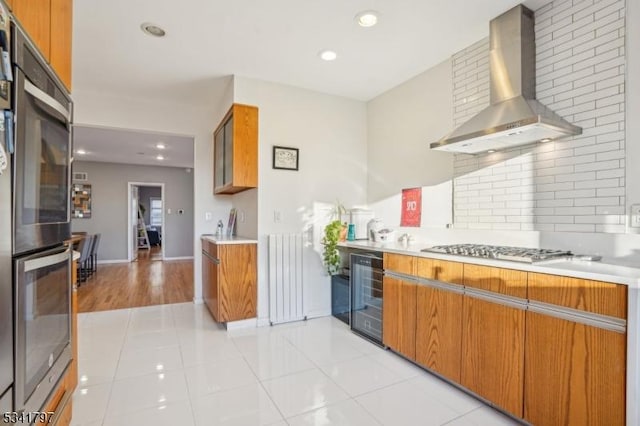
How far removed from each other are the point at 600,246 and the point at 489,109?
1106 mm

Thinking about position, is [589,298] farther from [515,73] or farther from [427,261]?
[515,73]

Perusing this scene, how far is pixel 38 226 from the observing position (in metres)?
1.14

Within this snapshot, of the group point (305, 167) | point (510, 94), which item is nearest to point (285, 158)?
point (305, 167)

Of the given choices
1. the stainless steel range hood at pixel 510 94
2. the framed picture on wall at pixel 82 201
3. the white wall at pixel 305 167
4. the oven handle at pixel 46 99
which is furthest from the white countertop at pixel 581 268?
the framed picture on wall at pixel 82 201

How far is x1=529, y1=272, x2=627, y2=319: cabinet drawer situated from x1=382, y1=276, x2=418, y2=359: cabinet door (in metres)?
0.89

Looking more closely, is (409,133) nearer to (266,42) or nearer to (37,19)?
(266,42)

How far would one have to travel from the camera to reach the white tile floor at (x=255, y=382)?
186 centimetres

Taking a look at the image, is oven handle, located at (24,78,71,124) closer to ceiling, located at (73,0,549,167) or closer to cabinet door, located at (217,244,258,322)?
ceiling, located at (73,0,549,167)

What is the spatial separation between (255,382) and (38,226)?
1652mm

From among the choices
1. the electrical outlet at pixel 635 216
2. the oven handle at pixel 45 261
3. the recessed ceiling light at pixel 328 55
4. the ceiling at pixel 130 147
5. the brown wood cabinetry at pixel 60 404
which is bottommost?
the brown wood cabinetry at pixel 60 404

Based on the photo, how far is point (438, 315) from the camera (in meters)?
2.23

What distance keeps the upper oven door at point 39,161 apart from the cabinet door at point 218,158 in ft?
7.76

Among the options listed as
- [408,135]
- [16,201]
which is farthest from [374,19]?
[16,201]

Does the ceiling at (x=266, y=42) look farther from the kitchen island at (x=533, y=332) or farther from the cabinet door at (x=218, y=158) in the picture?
the kitchen island at (x=533, y=332)
